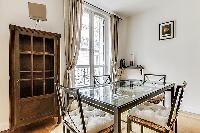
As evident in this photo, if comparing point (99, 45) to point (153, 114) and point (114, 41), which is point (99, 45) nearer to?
point (114, 41)

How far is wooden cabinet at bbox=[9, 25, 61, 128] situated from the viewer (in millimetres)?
2170

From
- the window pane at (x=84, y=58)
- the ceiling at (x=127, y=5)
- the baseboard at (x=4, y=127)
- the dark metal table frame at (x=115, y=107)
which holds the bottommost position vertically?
the baseboard at (x=4, y=127)

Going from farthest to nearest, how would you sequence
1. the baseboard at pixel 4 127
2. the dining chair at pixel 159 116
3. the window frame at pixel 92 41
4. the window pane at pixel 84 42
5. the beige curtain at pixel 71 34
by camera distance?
1. the window frame at pixel 92 41
2. the window pane at pixel 84 42
3. the beige curtain at pixel 71 34
4. the baseboard at pixel 4 127
5. the dining chair at pixel 159 116

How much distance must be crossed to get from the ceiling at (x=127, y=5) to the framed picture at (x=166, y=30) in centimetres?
54

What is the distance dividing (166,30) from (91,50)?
6.43 ft

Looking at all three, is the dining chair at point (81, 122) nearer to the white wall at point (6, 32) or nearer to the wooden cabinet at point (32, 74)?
the wooden cabinet at point (32, 74)

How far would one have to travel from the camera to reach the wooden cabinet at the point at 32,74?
7.12 feet

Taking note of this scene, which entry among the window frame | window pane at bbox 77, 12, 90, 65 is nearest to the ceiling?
the window frame

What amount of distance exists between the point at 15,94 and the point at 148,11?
374 centimetres

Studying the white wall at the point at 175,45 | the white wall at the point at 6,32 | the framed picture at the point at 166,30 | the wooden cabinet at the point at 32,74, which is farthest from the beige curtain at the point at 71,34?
the framed picture at the point at 166,30

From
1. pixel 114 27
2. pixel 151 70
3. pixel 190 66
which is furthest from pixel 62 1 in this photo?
pixel 190 66

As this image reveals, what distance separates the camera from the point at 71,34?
10.1 feet

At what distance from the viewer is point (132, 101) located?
1463mm

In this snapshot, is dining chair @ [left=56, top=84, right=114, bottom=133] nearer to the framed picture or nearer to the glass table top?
the glass table top
